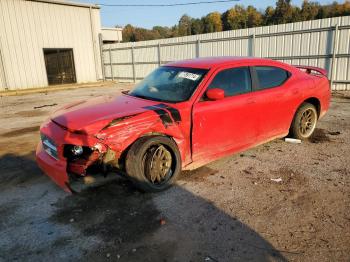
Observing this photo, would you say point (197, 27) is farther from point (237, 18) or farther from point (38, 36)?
point (38, 36)

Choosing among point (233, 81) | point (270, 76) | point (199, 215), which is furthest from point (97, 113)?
point (270, 76)

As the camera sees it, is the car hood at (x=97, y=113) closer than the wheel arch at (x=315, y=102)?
Yes

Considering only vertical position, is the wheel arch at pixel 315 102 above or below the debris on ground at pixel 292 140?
above

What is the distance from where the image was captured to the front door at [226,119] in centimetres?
402

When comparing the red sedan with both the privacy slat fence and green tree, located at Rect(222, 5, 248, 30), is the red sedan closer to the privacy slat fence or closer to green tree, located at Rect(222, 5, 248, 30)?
the privacy slat fence

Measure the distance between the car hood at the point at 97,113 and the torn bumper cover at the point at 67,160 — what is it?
98 mm

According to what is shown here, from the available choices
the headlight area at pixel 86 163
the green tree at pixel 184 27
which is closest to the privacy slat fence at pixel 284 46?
the headlight area at pixel 86 163

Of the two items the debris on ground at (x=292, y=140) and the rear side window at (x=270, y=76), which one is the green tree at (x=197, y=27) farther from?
the rear side window at (x=270, y=76)

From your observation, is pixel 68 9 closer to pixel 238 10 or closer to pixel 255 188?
pixel 255 188

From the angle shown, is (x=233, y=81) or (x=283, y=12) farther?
(x=283, y=12)

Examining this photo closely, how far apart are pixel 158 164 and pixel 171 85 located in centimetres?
130

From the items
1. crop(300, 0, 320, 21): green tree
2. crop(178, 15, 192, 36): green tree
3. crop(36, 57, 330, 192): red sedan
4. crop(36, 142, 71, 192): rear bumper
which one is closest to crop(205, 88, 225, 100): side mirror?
crop(36, 57, 330, 192): red sedan

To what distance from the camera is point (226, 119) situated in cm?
424

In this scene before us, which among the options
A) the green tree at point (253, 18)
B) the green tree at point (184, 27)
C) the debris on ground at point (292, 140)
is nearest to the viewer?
the debris on ground at point (292, 140)
